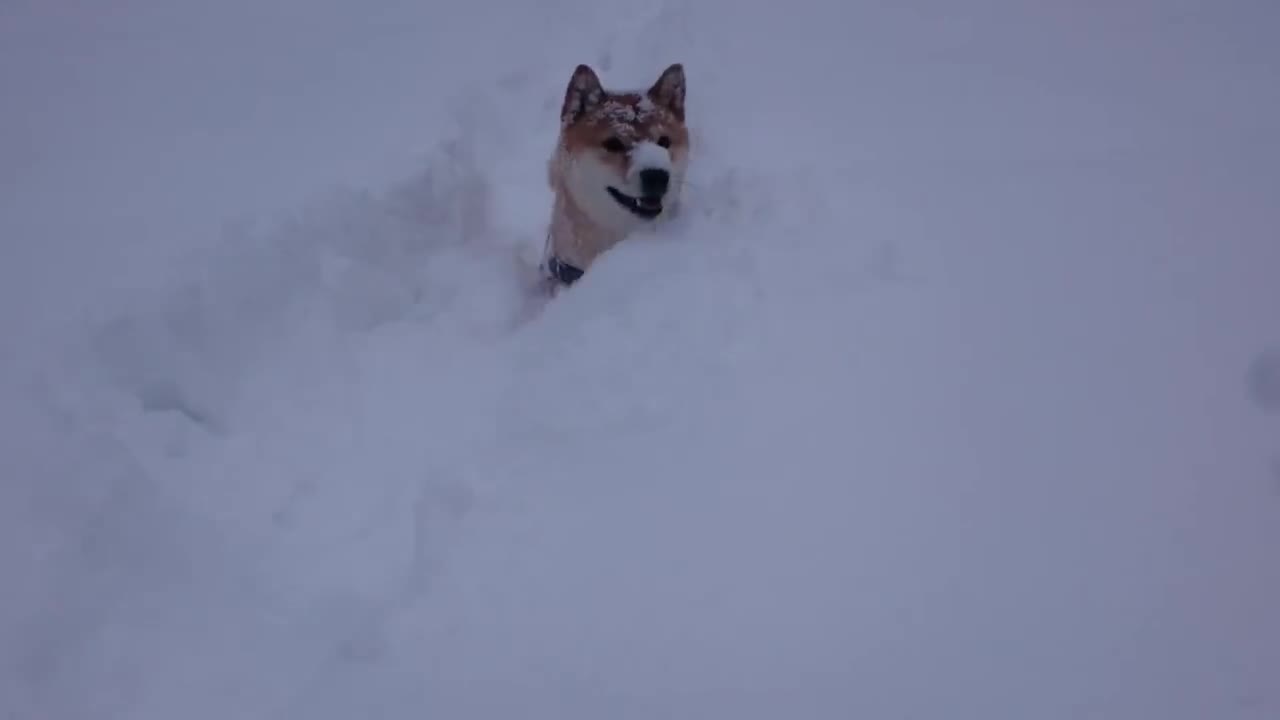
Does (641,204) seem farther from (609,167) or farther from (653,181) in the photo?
(609,167)

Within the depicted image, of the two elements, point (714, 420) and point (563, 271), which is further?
point (563, 271)

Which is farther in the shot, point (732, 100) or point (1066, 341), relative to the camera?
point (732, 100)

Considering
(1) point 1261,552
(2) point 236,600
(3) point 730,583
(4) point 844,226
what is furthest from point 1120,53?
(2) point 236,600

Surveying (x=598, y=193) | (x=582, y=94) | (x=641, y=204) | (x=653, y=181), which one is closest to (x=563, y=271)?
(x=598, y=193)

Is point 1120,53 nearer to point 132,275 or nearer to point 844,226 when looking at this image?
point 844,226

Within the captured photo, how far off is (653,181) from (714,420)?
1.55 m

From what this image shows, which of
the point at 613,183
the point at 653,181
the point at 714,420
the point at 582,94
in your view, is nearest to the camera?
the point at 714,420

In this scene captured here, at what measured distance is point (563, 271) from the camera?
3.81 m

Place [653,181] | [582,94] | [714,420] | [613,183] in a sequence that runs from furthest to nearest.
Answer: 1. [582,94]
2. [613,183]
3. [653,181]
4. [714,420]

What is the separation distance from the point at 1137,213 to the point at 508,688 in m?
2.34

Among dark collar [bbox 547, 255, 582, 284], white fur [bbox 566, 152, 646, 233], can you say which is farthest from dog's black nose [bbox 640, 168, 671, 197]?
dark collar [bbox 547, 255, 582, 284]

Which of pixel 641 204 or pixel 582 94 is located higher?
pixel 582 94

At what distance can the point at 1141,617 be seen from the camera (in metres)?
1.63

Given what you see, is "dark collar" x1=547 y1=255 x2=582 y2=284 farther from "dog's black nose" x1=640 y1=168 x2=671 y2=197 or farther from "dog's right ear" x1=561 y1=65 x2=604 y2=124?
"dog's right ear" x1=561 y1=65 x2=604 y2=124
